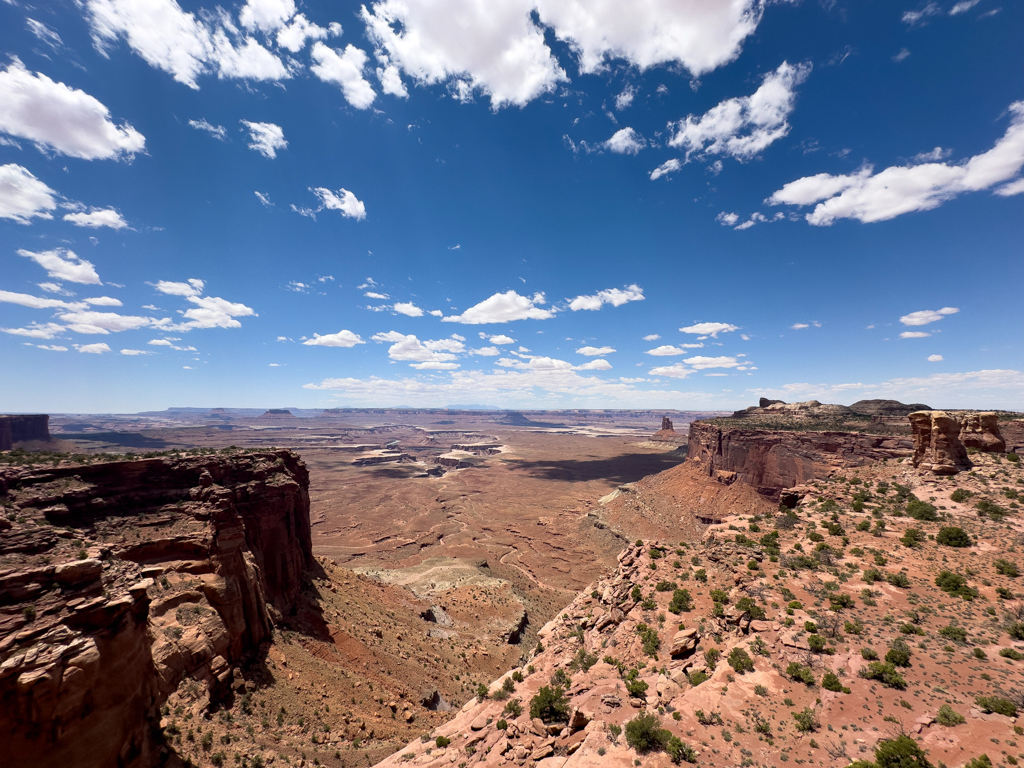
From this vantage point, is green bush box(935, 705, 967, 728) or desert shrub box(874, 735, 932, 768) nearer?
desert shrub box(874, 735, 932, 768)

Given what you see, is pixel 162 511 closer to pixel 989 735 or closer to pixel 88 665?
pixel 88 665

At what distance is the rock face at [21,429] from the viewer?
11838 cm

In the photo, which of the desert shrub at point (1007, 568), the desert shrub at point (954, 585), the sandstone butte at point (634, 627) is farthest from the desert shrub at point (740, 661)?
the desert shrub at point (1007, 568)

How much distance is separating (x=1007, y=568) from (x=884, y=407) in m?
84.5

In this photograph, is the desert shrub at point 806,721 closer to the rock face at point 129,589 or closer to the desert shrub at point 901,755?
the desert shrub at point 901,755

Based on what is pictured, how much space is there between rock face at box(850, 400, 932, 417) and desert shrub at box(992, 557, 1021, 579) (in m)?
72.0

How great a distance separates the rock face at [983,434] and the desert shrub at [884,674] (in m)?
28.9

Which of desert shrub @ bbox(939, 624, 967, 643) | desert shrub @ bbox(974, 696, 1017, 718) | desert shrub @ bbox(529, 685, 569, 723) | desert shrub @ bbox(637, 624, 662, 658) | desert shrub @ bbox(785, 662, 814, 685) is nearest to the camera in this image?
desert shrub @ bbox(974, 696, 1017, 718)

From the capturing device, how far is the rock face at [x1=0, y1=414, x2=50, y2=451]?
388 feet

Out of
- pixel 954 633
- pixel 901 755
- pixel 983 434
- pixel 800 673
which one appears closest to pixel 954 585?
pixel 954 633

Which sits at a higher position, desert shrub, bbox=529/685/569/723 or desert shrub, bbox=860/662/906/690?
desert shrub, bbox=860/662/906/690

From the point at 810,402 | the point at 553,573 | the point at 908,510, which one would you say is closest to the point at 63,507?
the point at 908,510

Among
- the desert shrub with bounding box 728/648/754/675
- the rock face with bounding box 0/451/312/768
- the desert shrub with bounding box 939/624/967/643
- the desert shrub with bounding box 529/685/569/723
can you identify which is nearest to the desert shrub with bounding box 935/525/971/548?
the desert shrub with bounding box 939/624/967/643

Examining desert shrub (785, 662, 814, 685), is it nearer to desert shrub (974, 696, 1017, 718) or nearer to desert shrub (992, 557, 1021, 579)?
desert shrub (974, 696, 1017, 718)
